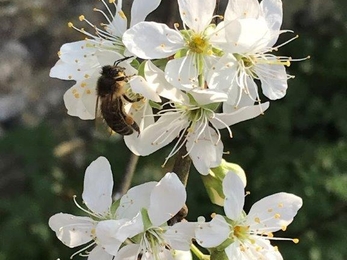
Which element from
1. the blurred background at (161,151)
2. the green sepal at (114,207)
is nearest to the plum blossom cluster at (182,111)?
the green sepal at (114,207)

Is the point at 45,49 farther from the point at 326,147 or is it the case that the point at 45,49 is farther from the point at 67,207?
the point at 326,147

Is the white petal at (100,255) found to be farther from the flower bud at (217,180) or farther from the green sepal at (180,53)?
the green sepal at (180,53)

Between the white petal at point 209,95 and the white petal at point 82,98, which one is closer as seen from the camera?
the white petal at point 209,95

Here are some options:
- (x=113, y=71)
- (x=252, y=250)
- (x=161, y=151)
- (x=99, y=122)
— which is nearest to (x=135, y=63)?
(x=113, y=71)

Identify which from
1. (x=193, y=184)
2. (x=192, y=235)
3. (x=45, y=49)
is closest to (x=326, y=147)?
(x=193, y=184)

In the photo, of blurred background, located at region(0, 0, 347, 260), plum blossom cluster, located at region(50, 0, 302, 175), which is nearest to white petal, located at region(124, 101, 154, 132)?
plum blossom cluster, located at region(50, 0, 302, 175)

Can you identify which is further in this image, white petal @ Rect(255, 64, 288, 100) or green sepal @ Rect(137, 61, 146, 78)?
white petal @ Rect(255, 64, 288, 100)

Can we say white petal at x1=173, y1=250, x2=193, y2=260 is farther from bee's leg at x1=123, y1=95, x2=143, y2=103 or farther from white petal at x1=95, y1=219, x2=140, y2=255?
bee's leg at x1=123, y1=95, x2=143, y2=103
